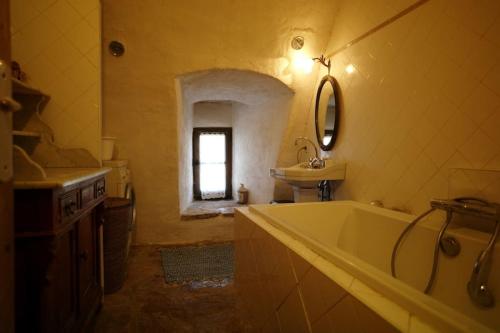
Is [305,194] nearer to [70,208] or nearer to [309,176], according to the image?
[309,176]

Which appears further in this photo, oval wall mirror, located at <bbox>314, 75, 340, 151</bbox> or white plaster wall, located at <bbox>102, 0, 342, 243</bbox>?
oval wall mirror, located at <bbox>314, 75, 340, 151</bbox>

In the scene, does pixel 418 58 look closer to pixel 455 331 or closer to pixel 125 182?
pixel 455 331

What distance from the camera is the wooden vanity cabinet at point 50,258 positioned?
3.19 ft

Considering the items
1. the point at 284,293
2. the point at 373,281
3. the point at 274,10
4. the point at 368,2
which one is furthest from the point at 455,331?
the point at 274,10

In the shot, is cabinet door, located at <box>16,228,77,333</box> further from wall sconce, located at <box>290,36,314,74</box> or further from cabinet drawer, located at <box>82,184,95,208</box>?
wall sconce, located at <box>290,36,314,74</box>

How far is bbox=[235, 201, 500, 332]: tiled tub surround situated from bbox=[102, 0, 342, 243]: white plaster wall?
4.33ft

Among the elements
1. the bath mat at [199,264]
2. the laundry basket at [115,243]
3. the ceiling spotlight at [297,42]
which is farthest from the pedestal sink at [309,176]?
the laundry basket at [115,243]

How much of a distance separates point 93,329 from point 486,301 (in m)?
1.84

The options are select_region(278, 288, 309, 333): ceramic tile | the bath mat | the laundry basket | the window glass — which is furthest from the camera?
the window glass

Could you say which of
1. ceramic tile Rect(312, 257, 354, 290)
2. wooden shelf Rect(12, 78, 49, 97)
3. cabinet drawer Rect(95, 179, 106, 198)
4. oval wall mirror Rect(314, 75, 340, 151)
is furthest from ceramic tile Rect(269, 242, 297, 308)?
oval wall mirror Rect(314, 75, 340, 151)

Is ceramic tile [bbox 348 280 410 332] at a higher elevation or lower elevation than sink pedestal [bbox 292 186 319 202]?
lower

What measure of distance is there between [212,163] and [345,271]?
349 cm

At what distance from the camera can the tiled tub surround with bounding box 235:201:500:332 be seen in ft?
2.31

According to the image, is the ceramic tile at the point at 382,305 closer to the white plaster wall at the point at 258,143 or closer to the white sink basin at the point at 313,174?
the white sink basin at the point at 313,174
